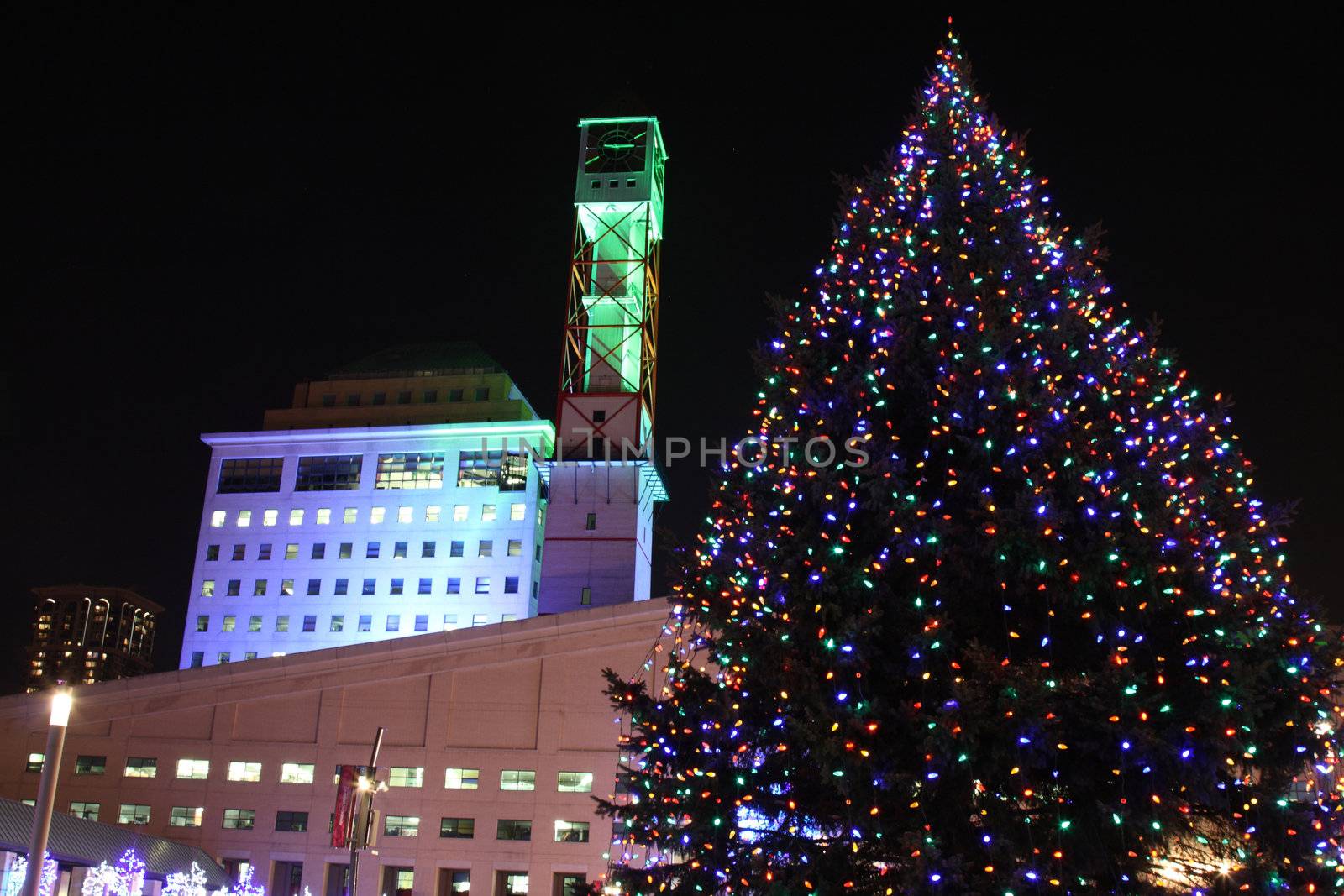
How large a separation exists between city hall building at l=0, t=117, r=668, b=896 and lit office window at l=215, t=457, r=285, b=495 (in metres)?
0.18

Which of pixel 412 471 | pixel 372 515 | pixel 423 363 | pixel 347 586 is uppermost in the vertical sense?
pixel 423 363

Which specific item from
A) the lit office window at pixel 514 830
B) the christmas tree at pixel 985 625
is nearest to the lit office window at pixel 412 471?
the lit office window at pixel 514 830

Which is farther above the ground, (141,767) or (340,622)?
(340,622)

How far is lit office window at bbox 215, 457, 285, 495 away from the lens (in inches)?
3285

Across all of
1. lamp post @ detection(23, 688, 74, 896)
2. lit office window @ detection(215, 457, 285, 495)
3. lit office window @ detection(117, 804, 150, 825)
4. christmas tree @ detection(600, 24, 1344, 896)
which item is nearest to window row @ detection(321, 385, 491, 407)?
lit office window @ detection(215, 457, 285, 495)

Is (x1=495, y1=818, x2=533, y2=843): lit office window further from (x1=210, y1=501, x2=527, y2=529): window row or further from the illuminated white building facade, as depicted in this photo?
(x1=210, y1=501, x2=527, y2=529): window row

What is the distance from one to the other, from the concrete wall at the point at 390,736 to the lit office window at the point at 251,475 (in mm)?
38443

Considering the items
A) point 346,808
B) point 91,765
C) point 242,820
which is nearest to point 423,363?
point 91,765

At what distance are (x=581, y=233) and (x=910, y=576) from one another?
63673 mm

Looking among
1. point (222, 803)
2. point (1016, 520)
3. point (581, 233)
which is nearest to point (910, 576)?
point (1016, 520)

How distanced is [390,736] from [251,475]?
45.5m

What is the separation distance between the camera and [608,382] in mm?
71625

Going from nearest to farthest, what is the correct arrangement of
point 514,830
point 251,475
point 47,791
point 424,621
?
1. point 47,791
2. point 514,830
3. point 424,621
4. point 251,475

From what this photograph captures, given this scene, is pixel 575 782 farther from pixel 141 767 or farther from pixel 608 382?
pixel 608 382
